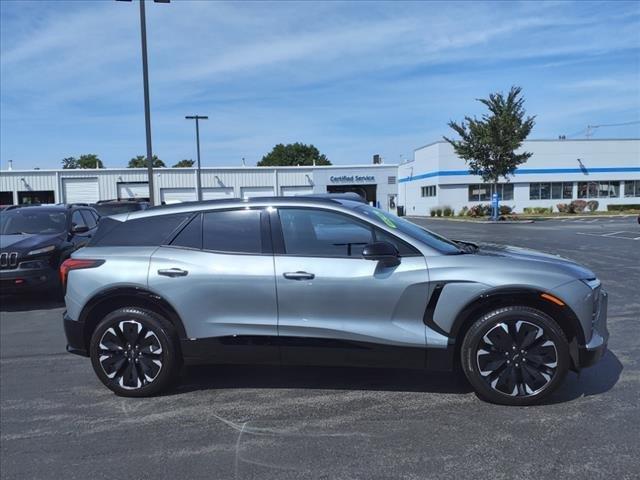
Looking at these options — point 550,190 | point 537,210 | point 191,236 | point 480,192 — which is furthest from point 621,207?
point 191,236

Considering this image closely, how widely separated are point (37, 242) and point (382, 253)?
23.2ft

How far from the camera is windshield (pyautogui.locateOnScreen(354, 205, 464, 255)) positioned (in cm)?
430

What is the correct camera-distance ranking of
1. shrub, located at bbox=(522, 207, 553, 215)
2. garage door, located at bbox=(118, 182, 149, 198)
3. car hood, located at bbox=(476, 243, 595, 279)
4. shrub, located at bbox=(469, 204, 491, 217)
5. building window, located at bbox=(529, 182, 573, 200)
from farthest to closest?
building window, located at bbox=(529, 182, 573, 200) < garage door, located at bbox=(118, 182, 149, 198) < shrub, located at bbox=(522, 207, 553, 215) < shrub, located at bbox=(469, 204, 491, 217) < car hood, located at bbox=(476, 243, 595, 279)

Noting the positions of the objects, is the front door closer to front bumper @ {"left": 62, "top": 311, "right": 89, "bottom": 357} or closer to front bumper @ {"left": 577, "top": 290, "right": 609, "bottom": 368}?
front bumper @ {"left": 577, "top": 290, "right": 609, "bottom": 368}

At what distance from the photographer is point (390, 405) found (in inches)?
165

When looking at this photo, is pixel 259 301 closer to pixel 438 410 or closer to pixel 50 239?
pixel 438 410

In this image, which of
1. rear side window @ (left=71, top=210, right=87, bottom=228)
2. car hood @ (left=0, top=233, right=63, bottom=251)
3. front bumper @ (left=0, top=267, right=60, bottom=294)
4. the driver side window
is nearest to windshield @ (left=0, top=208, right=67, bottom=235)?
rear side window @ (left=71, top=210, right=87, bottom=228)

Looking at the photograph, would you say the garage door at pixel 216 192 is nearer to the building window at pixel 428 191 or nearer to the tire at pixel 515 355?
the building window at pixel 428 191

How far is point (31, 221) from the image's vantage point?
997 centimetres

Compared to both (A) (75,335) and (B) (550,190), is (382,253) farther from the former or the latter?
(B) (550,190)

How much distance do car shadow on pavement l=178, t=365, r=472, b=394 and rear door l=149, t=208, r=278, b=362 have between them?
582 mm

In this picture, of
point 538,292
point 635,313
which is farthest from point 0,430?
point 635,313

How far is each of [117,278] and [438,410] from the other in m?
2.85

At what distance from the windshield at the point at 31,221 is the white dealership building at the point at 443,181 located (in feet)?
116
